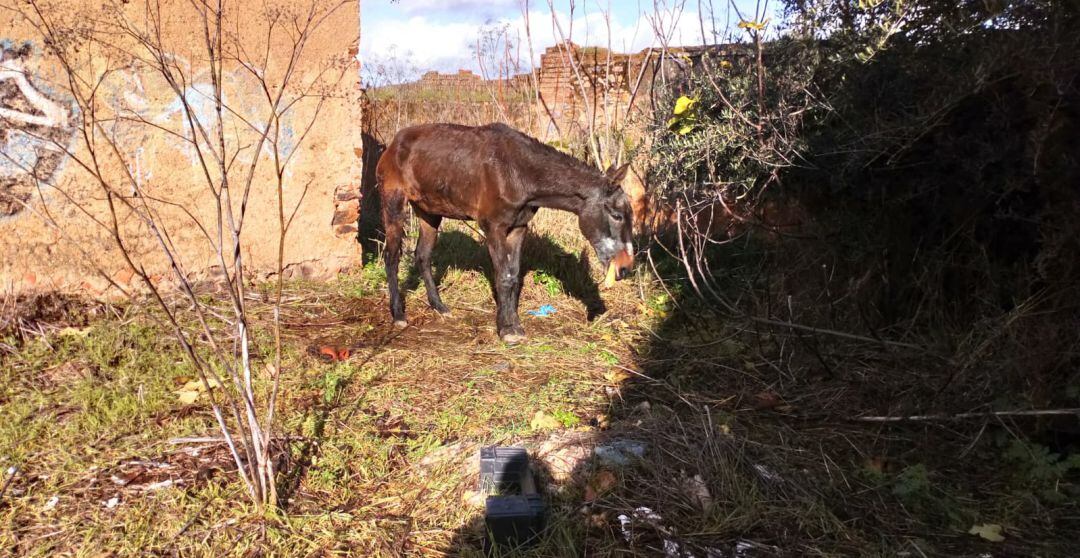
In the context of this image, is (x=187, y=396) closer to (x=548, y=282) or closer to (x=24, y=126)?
(x=24, y=126)

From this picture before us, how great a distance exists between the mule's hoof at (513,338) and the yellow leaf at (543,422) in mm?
1461

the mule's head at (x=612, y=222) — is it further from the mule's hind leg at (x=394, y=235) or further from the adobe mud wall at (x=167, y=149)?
the adobe mud wall at (x=167, y=149)

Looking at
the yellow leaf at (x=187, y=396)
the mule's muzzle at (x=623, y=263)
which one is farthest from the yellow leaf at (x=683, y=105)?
the yellow leaf at (x=187, y=396)

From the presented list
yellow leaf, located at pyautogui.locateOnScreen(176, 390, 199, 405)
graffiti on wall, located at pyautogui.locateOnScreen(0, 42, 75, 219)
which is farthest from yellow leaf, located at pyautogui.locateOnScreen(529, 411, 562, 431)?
graffiti on wall, located at pyautogui.locateOnScreen(0, 42, 75, 219)

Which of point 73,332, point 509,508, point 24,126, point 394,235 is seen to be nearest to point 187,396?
point 73,332

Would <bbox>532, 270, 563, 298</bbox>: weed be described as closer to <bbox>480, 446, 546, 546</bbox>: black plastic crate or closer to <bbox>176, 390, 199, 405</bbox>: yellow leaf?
<bbox>176, 390, 199, 405</bbox>: yellow leaf

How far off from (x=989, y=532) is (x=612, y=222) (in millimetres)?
3173

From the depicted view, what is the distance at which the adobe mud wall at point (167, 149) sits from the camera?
5.09m

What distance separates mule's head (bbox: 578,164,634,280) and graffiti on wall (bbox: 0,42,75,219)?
392 centimetres

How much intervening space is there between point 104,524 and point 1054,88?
15.1ft

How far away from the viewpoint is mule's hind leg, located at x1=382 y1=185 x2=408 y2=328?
586cm

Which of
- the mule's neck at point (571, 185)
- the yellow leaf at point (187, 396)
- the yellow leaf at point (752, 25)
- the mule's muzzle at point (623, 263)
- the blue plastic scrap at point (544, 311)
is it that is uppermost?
the yellow leaf at point (752, 25)

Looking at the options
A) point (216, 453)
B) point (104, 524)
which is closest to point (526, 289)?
point (216, 453)

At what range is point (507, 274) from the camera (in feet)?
18.1
